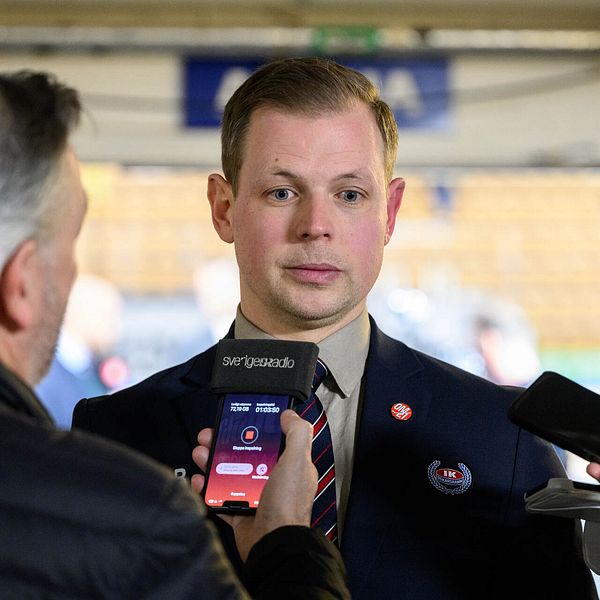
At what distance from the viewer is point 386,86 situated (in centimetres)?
434

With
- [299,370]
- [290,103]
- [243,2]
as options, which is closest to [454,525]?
[299,370]

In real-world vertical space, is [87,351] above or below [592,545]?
above

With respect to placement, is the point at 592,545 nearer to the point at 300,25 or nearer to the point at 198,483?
the point at 198,483

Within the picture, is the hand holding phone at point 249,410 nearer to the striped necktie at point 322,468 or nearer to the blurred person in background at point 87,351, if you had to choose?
the striped necktie at point 322,468

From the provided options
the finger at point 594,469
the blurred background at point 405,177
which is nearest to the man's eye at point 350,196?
the finger at point 594,469

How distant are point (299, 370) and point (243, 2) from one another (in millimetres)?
2847

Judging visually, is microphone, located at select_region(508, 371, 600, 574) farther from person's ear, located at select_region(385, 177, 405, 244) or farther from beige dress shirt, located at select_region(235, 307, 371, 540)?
person's ear, located at select_region(385, 177, 405, 244)

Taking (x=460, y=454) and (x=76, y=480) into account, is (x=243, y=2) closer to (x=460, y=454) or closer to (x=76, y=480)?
(x=460, y=454)

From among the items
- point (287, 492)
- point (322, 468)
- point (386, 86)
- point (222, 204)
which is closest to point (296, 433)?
point (287, 492)

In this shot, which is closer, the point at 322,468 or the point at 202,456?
the point at 202,456

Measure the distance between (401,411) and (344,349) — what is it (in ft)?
0.43

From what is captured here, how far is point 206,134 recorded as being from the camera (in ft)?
14.7

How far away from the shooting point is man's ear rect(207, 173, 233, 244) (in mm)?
1787

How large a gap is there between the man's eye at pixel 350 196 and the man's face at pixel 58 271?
1.95 ft
